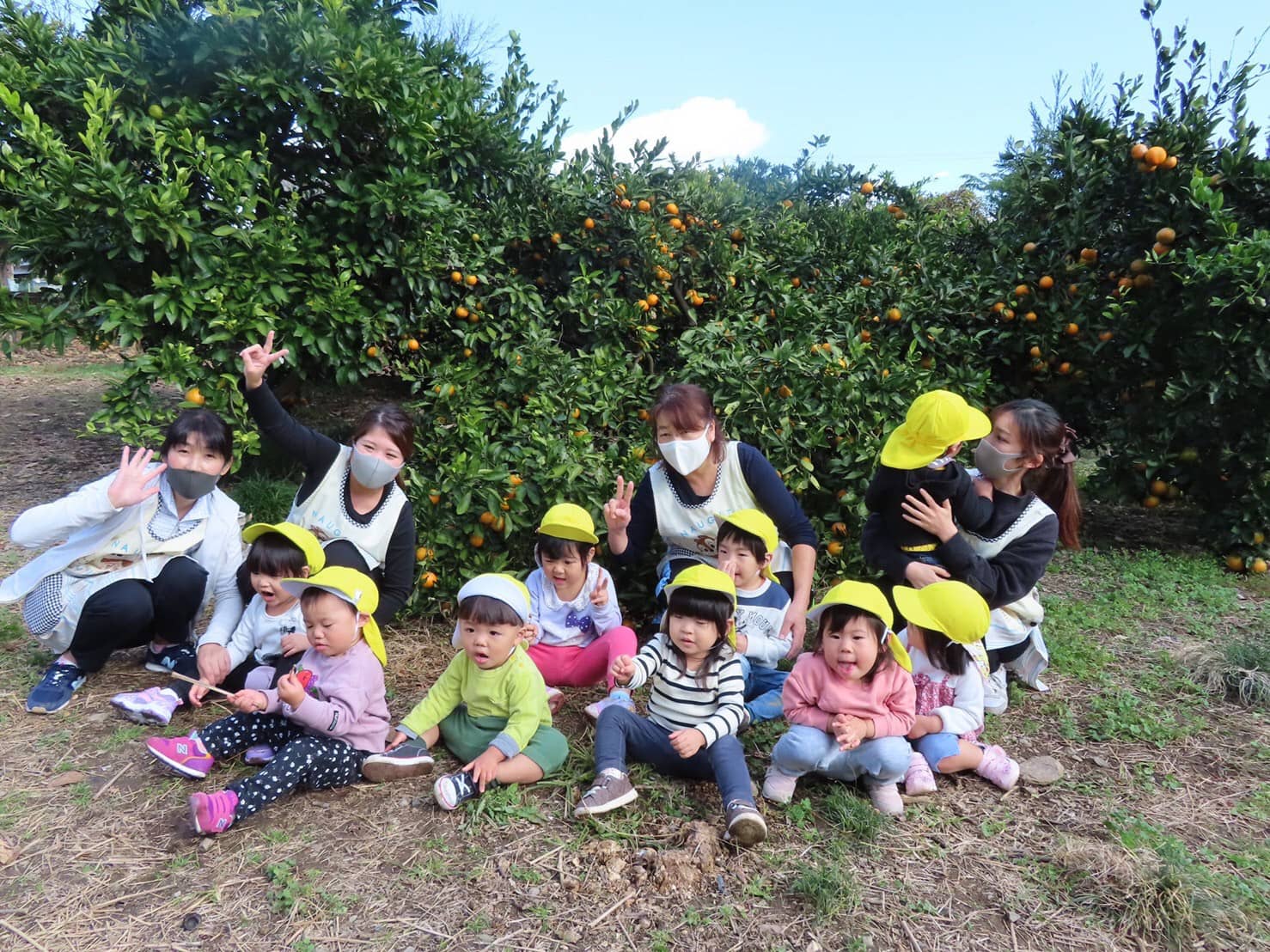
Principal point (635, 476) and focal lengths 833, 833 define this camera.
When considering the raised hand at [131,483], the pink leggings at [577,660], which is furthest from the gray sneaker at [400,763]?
the raised hand at [131,483]

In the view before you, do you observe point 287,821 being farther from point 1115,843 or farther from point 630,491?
point 1115,843

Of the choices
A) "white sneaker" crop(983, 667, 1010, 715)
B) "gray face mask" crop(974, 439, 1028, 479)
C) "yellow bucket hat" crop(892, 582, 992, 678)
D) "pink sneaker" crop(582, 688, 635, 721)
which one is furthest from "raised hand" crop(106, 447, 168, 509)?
"white sneaker" crop(983, 667, 1010, 715)

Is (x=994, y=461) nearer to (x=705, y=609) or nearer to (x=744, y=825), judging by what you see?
(x=705, y=609)

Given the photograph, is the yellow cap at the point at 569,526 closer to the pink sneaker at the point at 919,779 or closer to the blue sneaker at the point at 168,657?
the pink sneaker at the point at 919,779

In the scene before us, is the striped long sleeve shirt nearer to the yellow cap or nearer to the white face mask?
the yellow cap

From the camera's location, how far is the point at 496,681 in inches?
104

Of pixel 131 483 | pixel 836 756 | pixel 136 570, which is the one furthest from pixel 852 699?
pixel 136 570

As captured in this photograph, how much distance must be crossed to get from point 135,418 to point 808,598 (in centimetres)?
316

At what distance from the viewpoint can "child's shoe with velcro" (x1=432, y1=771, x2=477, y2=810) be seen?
95.7 inches

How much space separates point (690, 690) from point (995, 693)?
1.27m

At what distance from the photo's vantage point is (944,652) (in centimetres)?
274

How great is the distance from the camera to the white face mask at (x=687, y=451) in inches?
123

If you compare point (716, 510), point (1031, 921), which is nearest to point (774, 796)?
point (1031, 921)

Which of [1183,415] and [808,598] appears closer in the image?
[808,598]
